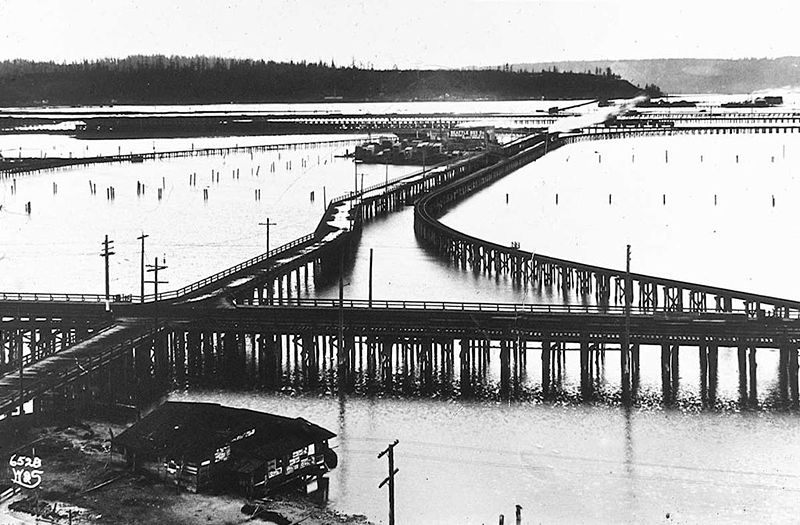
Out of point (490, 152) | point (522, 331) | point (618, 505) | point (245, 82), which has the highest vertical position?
point (245, 82)

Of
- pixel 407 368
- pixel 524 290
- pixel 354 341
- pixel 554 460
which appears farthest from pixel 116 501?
pixel 524 290

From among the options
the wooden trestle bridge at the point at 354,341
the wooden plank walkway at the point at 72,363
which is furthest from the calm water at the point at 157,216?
the wooden plank walkway at the point at 72,363

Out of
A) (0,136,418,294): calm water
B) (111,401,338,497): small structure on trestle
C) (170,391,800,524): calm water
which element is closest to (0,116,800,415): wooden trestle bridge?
(170,391,800,524): calm water

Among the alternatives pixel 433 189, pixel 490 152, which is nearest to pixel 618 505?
pixel 433 189

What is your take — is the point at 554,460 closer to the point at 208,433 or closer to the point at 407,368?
the point at 208,433

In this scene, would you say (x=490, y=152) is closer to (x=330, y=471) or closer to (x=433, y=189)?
(x=433, y=189)

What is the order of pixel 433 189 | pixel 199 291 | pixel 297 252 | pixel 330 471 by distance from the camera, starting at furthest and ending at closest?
pixel 433 189 → pixel 297 252 → pixel 199 291 → pixel 330 471

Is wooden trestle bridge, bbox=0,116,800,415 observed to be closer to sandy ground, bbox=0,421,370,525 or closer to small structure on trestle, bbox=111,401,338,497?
sandy ground, bbox=0,421,370,525
